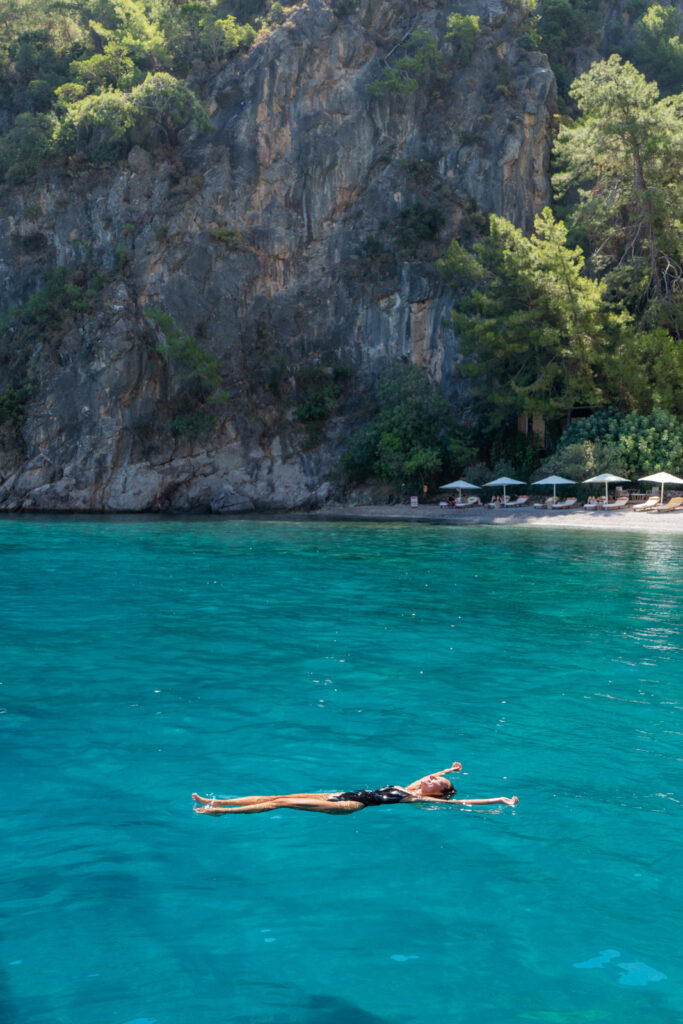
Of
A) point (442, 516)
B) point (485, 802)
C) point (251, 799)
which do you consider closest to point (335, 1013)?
point (251, 799)

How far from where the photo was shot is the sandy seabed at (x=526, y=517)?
33.0 m

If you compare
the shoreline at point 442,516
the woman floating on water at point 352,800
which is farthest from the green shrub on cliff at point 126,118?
the woman floating on water at point 352,800

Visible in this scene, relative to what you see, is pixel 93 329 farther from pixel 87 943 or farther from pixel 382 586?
pixel 87 943

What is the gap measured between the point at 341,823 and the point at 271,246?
5197 centimetres

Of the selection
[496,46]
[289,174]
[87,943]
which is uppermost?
[496,46]

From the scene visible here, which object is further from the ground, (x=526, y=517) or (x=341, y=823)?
(x=526, y=517)

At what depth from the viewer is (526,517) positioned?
36.8 m

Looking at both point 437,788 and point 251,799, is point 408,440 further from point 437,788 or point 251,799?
point 251,799

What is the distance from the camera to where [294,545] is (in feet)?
90.3

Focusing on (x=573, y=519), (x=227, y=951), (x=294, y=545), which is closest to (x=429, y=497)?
(x=573, y=519)

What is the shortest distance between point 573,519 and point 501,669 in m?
25.3

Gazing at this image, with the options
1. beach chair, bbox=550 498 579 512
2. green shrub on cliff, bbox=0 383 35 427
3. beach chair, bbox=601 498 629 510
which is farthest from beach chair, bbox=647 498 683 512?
green shrub on cliff, bbox=0 383 35 427

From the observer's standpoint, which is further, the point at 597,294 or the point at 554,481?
the point at 597,294

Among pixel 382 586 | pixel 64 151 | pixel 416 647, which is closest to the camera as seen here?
pixel 416 647
